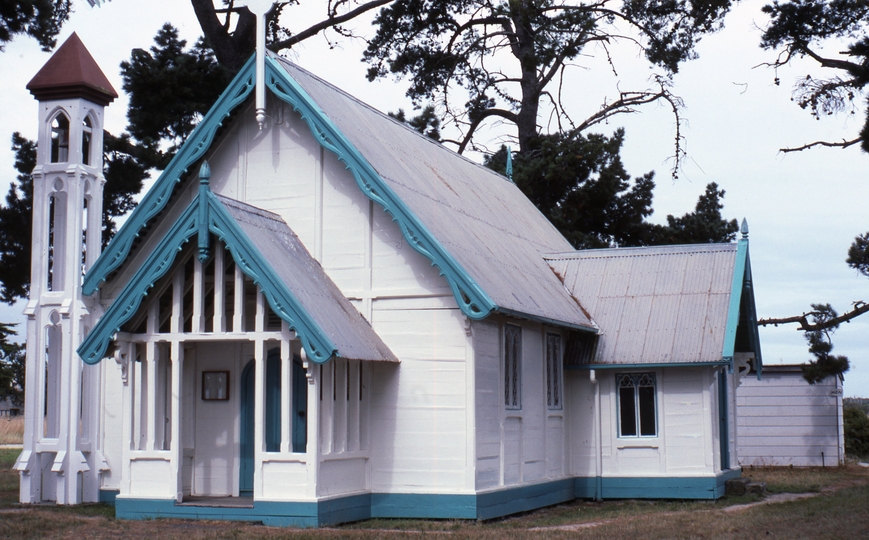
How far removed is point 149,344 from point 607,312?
8559mm

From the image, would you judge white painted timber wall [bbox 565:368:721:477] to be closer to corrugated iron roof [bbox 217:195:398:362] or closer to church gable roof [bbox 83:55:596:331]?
church gable roof [bbox 83:55:596:331]

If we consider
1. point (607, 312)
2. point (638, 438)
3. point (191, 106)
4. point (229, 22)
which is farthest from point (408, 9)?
point (638, 438)

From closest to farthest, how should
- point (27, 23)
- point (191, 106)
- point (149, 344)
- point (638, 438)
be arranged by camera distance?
1. point (27, 23)
2. point (149, 344)
3. point (638, 438)
4. point (191, 106)

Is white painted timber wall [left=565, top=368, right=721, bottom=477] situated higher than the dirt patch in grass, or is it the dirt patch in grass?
white painted timber wall [left=565, top=368, right=721, bottom=477]

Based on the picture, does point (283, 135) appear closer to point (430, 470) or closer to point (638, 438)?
point (430, 470)

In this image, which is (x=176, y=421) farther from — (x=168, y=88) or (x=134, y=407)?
(x=168, y=88)

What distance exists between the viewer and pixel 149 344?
1594cm

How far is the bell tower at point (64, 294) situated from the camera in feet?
60.0

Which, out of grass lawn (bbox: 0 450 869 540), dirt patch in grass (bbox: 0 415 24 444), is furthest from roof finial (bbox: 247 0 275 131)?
dirt patch in grass (bbox: 0 415 24 444)

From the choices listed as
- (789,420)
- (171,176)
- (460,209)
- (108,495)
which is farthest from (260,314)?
(789,420)

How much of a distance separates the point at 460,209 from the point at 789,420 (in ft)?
40.6

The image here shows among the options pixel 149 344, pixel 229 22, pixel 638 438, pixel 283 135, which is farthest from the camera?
pixel 229 22

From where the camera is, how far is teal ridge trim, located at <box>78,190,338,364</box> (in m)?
14.7

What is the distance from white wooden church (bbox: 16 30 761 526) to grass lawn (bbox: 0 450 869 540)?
0.46 m
